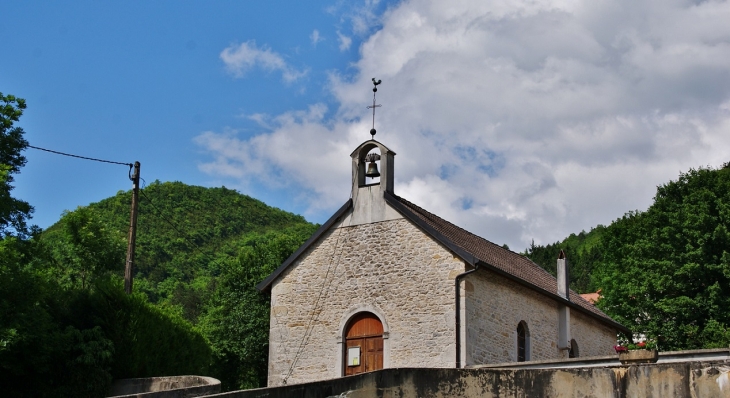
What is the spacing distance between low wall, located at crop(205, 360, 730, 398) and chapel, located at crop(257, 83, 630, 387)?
7.13m

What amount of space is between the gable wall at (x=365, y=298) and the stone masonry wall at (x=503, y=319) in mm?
568

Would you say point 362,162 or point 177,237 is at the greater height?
point 177,237

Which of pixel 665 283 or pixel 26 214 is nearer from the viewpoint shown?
pixel 26 214

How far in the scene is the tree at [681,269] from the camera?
32.6 metres

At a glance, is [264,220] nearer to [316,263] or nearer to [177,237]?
[177,237]

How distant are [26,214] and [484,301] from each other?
1271 cm

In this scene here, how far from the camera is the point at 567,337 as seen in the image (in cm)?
2392

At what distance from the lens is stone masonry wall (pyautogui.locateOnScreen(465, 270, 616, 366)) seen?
19891 millimetres

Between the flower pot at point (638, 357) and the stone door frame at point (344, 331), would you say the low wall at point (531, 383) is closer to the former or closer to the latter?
the flower pot at point (638, 357)

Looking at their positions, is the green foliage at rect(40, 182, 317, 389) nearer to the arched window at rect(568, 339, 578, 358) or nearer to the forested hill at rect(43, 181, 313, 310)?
the forested hill at rect(43, 181, 313, 310)

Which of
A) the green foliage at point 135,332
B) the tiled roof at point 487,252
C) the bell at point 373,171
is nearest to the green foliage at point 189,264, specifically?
the green foliage at point 135,332

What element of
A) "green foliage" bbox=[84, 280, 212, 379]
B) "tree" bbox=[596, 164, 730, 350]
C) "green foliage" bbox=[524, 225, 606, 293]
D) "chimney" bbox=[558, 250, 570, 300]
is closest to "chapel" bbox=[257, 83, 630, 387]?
"chimney" bbox=[558, 250, 570, 300]

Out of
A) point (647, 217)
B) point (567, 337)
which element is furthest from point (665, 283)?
point (567, 337)

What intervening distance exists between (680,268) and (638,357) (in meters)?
22.7
